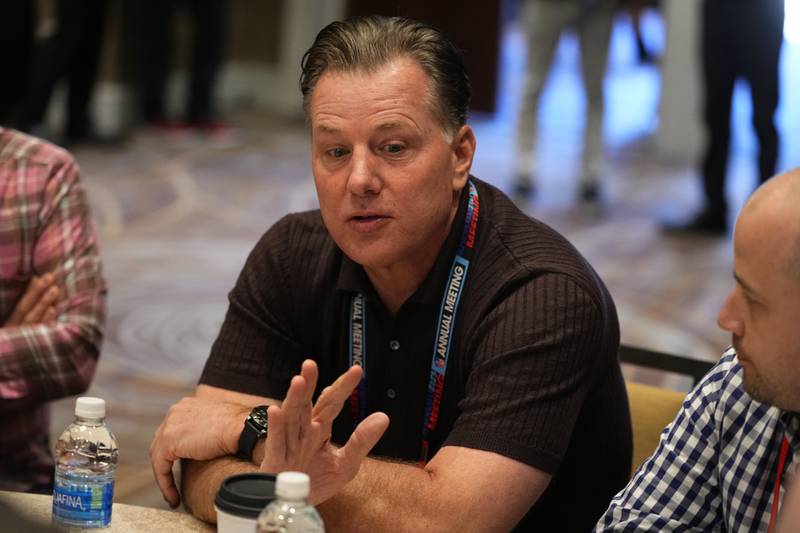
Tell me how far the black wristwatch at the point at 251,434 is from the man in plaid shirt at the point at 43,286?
0.70m

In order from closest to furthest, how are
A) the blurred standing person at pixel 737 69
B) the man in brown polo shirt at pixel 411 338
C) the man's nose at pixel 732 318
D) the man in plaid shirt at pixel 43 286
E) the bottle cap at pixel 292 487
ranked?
the bottle cap at pixel 292 487
the man's nose at pixel 732 318
the man in brown polo shirt at pixel 411 338
the man in plaid shirt at pixel 43 286
the blurred standing person at pixel 737 69

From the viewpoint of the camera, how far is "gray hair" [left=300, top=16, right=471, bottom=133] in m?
2.19

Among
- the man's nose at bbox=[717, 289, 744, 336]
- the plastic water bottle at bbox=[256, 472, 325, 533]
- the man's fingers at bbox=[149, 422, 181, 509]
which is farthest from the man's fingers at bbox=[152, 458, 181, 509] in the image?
the man's nose at bbox=[717, 289, 744, 336]

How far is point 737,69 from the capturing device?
6.68 meters

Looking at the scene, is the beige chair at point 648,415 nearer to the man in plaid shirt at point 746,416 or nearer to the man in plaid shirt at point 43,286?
the man in plaid shirt at point 746,416

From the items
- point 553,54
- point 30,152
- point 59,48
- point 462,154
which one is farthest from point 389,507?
point 59,48

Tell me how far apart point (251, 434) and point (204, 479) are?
108 mm

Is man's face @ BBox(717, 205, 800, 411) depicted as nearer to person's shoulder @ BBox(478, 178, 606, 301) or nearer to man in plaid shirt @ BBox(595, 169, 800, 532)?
man in plaid shirt @ BBox(595, 169, 800, 532)

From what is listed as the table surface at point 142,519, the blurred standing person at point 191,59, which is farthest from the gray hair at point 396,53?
the blurred standing person at point 191,59

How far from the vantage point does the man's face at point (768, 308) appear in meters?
1.63

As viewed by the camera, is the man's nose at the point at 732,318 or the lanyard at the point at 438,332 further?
the lanyard at the point at 438,332

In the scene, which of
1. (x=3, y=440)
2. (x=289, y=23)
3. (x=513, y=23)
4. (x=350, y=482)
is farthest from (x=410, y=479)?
(x=513, y=23)

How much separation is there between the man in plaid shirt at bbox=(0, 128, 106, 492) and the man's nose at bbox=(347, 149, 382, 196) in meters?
0.76

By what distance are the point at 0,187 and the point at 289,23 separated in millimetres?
8626
